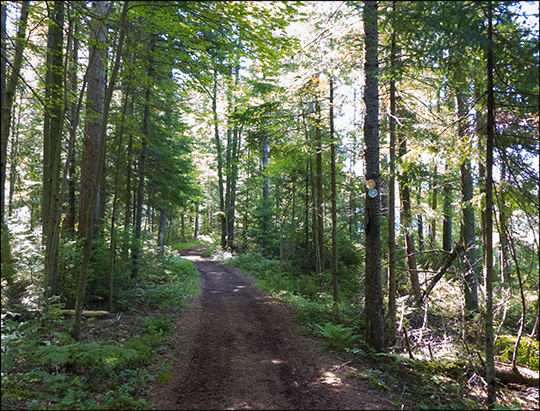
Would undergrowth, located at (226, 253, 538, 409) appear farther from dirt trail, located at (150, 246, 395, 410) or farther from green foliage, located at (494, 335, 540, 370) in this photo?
dirt trail, located at (150, 246, 395, 410)

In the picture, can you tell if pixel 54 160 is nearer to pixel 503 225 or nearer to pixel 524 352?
pixel 503 225

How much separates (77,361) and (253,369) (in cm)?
298

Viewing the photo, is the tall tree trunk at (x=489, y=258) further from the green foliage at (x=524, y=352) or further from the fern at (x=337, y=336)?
the fern at (x=337, y=336)

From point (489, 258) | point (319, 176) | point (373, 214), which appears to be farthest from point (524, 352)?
point (319, 176)

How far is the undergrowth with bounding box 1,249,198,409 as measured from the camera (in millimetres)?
3887

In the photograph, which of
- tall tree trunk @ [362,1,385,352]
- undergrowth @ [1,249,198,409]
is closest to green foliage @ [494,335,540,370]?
tall tree trunk @ [362,1,385,352]

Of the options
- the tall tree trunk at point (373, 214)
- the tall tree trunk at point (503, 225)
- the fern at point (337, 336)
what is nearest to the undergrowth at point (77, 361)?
the fern at point (337, 336)

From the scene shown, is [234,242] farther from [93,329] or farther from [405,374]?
[405,374]

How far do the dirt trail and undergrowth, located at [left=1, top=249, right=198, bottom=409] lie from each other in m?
0.46

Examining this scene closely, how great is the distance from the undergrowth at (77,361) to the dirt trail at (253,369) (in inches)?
18.0

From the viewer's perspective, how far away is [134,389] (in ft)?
14.7

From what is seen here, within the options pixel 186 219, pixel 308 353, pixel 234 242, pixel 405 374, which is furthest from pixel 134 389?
pixel 186 219

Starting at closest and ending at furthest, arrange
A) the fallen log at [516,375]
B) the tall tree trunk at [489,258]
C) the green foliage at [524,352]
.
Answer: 1. the tall tree trunk at [489,258]
2. the fallen log at [516,375]
3. the green foliage at [524,352]

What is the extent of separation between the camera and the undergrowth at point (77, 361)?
389 cm
